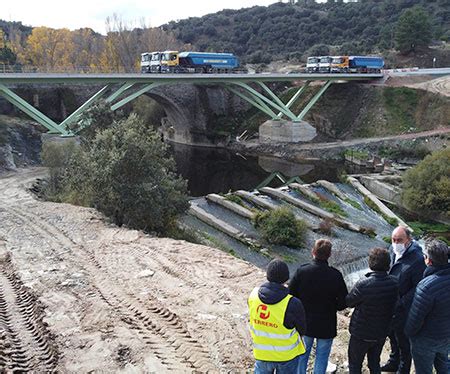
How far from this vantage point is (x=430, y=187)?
20703 mm

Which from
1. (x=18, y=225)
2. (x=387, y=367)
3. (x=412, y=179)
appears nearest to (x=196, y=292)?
(x=387, y=367)

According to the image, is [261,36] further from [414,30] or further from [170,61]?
[170,61]

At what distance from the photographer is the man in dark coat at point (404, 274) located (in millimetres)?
4941

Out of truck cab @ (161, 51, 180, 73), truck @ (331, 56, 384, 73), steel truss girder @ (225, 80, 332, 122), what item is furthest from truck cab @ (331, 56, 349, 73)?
truck cab @ (161, 51, 180, 73)

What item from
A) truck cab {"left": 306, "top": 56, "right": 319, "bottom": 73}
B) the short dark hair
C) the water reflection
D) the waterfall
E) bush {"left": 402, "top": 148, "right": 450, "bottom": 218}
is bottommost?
the water reflection

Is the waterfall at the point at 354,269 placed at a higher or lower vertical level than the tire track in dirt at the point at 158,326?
lower

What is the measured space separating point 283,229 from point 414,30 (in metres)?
47.6

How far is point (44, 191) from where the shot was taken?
19.6 meters

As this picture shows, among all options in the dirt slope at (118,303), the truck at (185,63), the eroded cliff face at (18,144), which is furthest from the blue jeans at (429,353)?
the truck at (185,63)

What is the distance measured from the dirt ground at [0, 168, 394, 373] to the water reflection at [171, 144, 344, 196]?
17427 mm

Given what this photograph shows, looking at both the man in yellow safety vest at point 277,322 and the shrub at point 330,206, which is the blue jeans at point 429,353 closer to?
the man in yellow safety vest at point 277,322

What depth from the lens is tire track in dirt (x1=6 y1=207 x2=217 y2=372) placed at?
19.7 ft

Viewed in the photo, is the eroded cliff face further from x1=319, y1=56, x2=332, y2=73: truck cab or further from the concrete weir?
x1=319, y1=56, x2=332, y2=73: truck cab

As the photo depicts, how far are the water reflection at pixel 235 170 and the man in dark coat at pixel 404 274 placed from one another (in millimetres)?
22524
